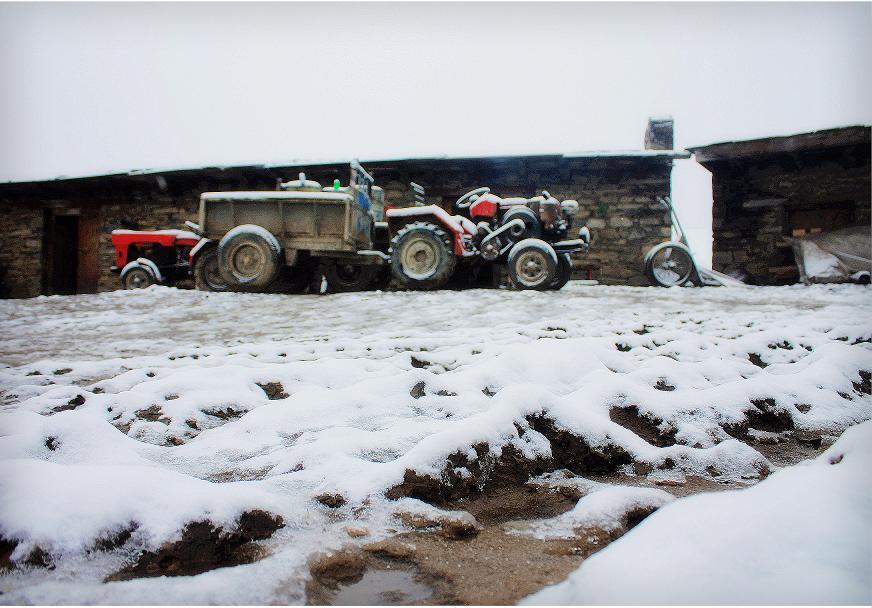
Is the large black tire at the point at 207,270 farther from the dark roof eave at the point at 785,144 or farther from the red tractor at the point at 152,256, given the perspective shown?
the dark roof eave at the point at 785,144

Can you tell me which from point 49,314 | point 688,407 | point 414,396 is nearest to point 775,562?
point 688,407

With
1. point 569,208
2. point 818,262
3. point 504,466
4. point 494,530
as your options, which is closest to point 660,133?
Answer: point 818,262

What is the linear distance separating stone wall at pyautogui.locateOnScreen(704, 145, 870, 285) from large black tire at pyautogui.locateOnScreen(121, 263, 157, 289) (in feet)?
34.4

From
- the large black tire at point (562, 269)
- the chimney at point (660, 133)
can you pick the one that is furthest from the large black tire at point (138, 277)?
the chimney at point (660, 133)

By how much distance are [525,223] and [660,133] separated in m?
5.02

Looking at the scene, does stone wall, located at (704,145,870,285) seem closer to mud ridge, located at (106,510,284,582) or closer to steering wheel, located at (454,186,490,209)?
steering wheel, located at (454,186,490,209)

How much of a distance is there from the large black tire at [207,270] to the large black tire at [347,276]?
4.89 feet

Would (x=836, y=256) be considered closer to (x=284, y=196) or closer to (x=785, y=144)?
(x=785, y=144)

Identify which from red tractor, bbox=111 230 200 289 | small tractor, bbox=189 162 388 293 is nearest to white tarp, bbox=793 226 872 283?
small tractor, bbox=189 162 388 293

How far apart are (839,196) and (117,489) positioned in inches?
476

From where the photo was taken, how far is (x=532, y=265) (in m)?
6.73

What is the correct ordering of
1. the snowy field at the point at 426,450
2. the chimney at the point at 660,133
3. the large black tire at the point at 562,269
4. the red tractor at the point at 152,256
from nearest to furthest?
the snowy field at the point at 426,450 → the large black tire at the point at 562,269 → the red tractor at the point at 152,256 → the chimney at the point at 660,133

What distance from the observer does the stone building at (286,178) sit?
983 cm

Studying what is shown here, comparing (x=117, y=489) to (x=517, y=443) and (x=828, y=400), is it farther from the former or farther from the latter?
(x=828, y=400)
